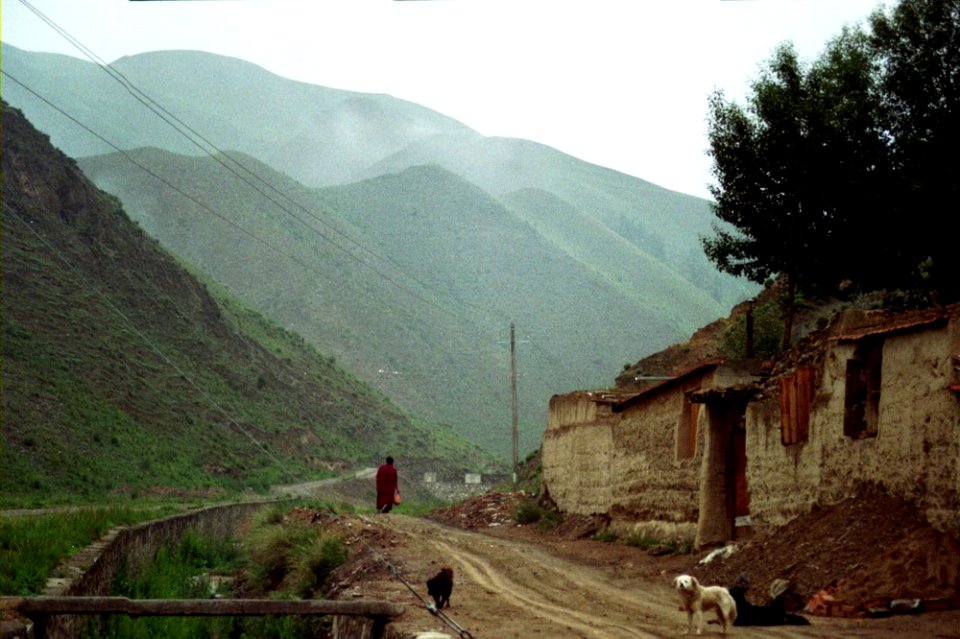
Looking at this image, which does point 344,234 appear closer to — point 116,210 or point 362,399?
point 362,399

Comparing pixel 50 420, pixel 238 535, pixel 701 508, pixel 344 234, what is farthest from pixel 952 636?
pixel 344 234

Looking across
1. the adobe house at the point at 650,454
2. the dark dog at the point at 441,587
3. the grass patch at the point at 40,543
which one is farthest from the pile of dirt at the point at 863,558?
the grass patch at the point at 40,543

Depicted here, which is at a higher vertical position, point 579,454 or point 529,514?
point 579,454

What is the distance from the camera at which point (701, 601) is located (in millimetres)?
11406

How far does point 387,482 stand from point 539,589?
1473 centimetres

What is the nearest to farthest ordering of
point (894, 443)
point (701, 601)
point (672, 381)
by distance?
point (701, 601)
point (894, 443)
point (672, 381)

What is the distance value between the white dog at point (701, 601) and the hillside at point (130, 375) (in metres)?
34.5

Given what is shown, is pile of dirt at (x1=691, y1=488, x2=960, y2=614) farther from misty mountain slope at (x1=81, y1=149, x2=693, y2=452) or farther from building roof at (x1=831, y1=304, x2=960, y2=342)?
misty mountain slope at (x1=81, y1=149, x2=693, y2=452)

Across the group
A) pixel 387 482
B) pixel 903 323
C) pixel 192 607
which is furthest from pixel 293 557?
pixel 903 323

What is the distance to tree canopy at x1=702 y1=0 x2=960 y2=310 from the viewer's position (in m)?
30.3

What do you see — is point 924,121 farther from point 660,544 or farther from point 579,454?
point 660,544

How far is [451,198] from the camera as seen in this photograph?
16550 centimetres

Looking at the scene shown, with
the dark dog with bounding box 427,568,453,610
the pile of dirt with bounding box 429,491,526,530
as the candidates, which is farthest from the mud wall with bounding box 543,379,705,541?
the dark dog with bounding box 427,568,453,610

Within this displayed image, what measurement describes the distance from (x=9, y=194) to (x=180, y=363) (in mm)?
13464
